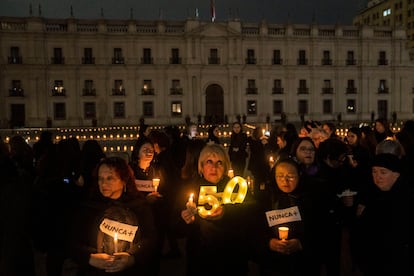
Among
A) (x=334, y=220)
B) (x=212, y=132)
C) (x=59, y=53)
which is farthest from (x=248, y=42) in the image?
(x=334, y=220)

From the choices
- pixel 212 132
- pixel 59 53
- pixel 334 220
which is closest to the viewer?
pixel 334 220

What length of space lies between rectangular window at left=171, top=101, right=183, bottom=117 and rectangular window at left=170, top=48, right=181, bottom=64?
439 centimetres

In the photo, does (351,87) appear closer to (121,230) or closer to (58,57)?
(58,57)

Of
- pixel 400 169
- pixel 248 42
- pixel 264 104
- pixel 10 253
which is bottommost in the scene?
pixel 10 253

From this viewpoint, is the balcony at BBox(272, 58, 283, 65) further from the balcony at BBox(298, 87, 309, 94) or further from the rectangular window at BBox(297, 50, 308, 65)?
the balcony at BBox(298, 87, 309, 94)

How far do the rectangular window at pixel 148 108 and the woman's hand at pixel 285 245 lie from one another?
125 ft

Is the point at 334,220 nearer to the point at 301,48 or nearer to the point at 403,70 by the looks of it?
the point at 301,48

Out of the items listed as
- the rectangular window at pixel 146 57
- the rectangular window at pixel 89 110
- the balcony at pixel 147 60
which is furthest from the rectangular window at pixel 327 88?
the rectangular window at pixel 89 110

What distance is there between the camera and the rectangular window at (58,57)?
38531 millimetres

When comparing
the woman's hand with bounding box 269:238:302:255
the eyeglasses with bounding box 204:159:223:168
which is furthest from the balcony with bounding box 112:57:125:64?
the woman's hand with bounding box 269:238:302:255

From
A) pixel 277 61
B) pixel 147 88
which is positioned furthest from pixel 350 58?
pixel 147 88

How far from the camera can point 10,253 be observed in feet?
11.4

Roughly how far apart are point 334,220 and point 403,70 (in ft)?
158

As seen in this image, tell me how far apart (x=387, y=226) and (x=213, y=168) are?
1.63 m
